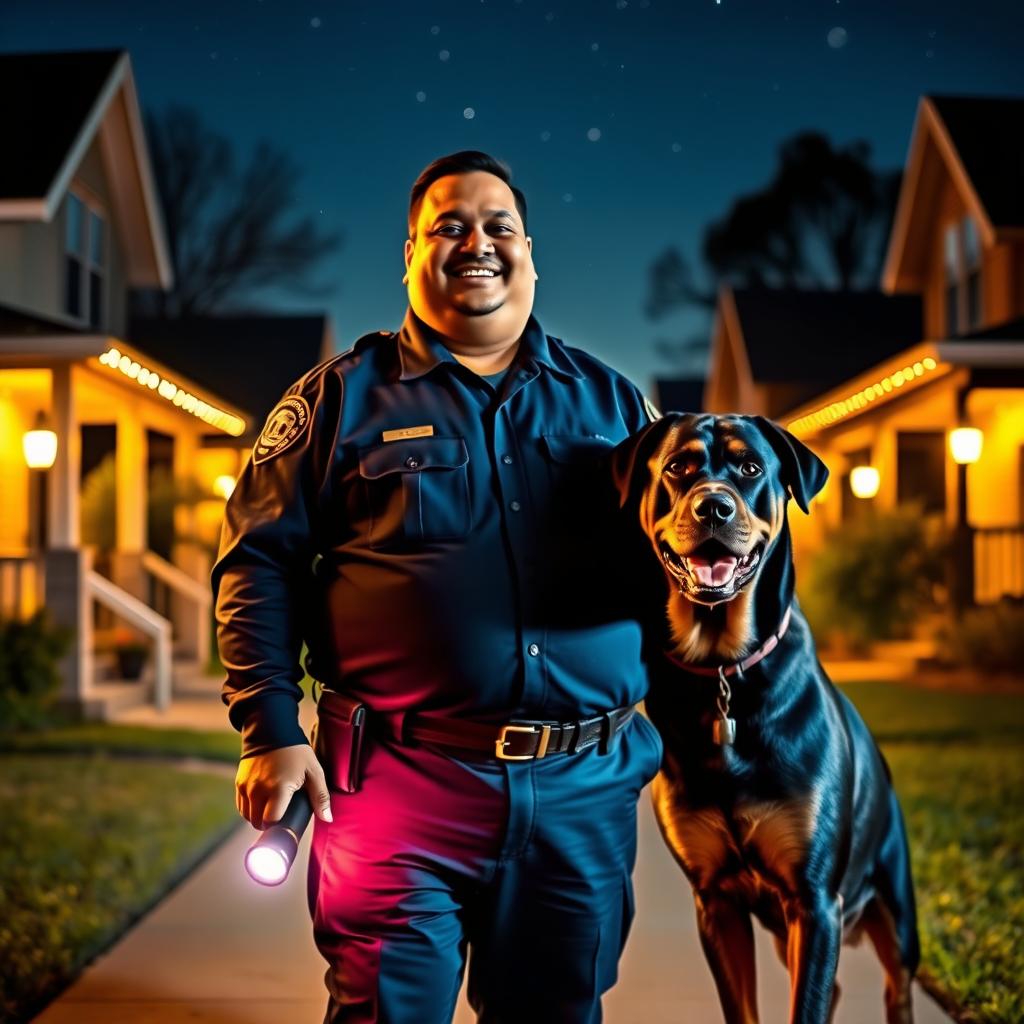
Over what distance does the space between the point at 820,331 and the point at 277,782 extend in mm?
17824

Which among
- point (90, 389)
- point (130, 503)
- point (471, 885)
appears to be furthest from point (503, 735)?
point (130, 503)

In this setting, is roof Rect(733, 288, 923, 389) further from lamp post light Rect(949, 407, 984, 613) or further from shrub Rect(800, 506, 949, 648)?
lamp post light Rect(949, 407, 984, 613)

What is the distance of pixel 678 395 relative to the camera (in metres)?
25.9

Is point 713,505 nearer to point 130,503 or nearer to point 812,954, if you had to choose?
point 812,954

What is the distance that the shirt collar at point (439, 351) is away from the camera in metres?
2.35

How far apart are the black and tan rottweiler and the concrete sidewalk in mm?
1246

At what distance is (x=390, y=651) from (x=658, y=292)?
103 ft

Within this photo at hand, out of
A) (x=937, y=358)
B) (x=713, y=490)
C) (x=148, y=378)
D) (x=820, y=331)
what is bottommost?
(x=713, y=490)

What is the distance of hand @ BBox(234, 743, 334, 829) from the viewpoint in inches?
84.8

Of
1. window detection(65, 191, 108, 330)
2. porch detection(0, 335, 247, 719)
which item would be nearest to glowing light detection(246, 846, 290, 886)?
porch detection(0, 335, 247, 719)

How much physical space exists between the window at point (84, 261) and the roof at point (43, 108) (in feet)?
2.89

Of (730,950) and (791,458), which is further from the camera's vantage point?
(730,950)

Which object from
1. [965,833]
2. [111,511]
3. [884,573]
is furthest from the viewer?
[111,511]

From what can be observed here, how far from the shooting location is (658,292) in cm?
3294
